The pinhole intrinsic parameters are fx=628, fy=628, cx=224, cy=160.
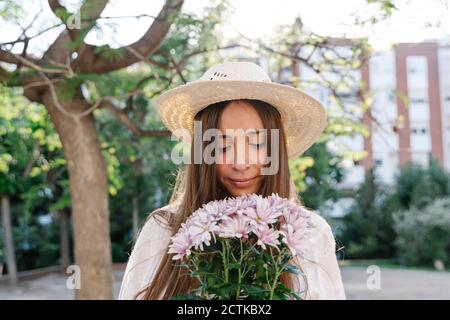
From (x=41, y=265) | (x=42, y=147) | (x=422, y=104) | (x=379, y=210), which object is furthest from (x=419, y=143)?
(x=42, y=147)

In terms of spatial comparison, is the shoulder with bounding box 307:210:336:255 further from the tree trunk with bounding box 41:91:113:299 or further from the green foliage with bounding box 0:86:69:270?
the green foliage with bounding box 0:86:69:270

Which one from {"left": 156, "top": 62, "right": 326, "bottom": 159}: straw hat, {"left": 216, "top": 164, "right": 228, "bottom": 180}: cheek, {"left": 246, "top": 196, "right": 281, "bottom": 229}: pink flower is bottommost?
{"left": 246, "top": 196, "right": 281, "bottom": 229}: pink flower

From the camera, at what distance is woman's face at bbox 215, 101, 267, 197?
1.73 meters

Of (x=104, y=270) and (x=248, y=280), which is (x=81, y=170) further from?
(x=248, y=280)

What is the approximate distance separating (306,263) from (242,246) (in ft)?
1.41

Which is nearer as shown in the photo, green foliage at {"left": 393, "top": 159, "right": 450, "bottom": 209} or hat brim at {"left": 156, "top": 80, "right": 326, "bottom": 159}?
hat brim at {"left": 156, "top": 80, "right": 326, "bottom": 159}

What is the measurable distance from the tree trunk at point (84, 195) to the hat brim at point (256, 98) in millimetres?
2577

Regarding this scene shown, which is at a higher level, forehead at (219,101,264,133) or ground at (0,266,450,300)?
forehead at (219,101,264,133)

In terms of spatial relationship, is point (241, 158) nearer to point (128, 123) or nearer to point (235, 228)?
point (235, 228)

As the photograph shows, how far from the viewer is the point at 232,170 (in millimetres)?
1752

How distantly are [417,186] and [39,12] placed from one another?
1878 cm

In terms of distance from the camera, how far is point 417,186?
21109mm

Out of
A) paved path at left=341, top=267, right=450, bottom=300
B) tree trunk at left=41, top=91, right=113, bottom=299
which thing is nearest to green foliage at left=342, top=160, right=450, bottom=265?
paved path at left=341, top=267, right=450, bottom=300

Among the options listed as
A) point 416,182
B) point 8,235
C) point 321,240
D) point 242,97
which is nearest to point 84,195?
point 242,97
